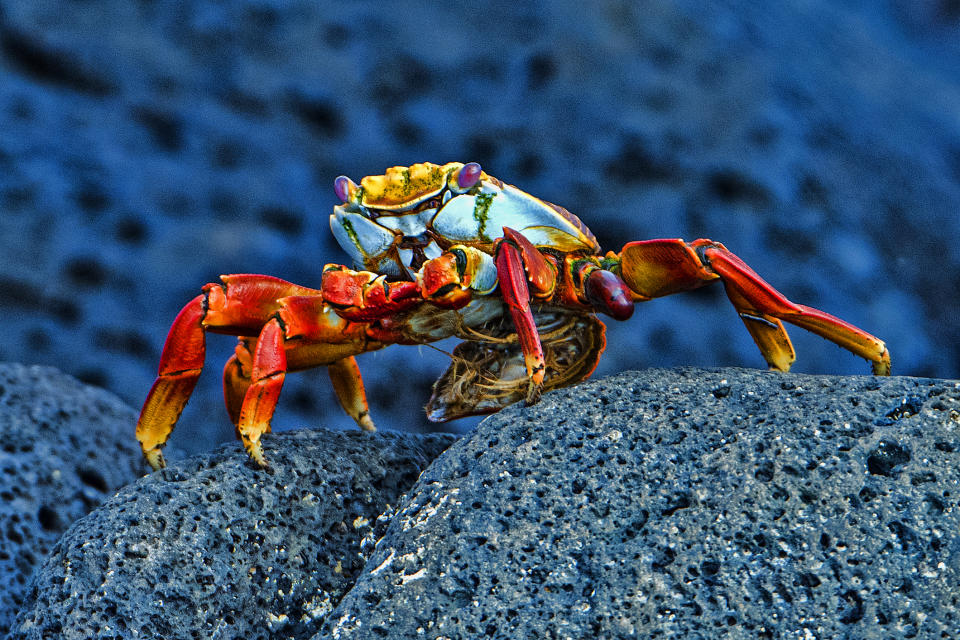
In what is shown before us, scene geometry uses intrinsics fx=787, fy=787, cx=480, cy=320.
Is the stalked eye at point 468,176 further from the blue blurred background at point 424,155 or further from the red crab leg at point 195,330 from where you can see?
the blue blurred background at point 424,155

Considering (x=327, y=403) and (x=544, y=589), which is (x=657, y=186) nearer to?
(x=327, y=403)

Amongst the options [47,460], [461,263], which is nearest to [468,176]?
[461,263]

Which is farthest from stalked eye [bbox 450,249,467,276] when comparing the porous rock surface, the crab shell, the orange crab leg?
the porous rock surface

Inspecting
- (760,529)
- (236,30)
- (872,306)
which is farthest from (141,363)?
(872,306)

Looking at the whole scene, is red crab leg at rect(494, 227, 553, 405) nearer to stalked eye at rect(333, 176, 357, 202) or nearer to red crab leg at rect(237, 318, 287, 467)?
stalked eye at rect(333, 176, 357, 202)

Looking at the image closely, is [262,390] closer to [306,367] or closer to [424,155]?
[306,367]

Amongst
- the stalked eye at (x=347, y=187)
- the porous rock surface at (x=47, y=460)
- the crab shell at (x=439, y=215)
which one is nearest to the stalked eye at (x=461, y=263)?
the crab shell at (x=439, y=215)
